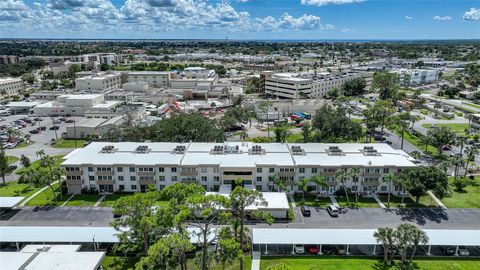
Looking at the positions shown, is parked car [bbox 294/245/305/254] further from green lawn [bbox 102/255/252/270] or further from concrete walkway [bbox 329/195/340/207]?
concrete walkway [bbox 329/195/340/207]

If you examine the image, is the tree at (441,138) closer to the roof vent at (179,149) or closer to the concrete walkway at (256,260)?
the concrete walkway at (256,260)

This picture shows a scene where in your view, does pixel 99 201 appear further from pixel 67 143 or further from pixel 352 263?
pixel 352 263

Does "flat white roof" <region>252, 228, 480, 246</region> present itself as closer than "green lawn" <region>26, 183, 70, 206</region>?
Yes

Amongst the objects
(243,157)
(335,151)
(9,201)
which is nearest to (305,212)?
(243,157)

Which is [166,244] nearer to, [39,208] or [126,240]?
[126,240]

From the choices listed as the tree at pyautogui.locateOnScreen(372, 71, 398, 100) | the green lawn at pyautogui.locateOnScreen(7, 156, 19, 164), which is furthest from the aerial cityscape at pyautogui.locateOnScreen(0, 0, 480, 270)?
the tree at pyautogui.locateOnScreen(372, 71, 398, 100)

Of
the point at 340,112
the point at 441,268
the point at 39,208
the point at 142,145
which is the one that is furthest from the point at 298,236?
the point at 340,112

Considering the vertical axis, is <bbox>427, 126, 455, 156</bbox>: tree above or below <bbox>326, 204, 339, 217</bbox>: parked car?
above
